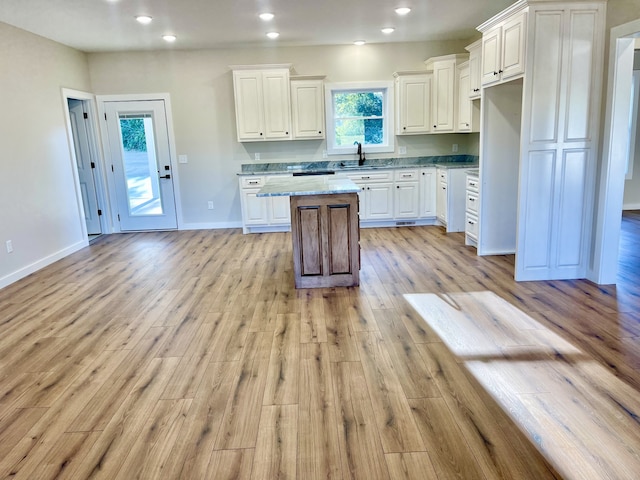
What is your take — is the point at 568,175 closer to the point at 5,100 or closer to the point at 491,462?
the point at 491,462

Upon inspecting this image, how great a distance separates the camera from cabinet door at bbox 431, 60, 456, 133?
6.09m

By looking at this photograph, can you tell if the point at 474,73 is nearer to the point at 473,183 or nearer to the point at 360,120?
the point at 473,183

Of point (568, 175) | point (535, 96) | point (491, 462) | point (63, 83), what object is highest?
point (63, 83)

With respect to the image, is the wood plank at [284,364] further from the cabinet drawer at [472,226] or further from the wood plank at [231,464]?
the cabinet drawer at [472,226]

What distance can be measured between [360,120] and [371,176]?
1.04m

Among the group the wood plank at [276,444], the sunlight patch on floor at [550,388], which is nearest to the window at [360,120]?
the sunlight patch on floor at [550,388]

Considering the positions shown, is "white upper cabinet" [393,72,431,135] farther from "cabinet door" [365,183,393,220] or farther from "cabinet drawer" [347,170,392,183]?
"cabinet door" [365,183,393,220]

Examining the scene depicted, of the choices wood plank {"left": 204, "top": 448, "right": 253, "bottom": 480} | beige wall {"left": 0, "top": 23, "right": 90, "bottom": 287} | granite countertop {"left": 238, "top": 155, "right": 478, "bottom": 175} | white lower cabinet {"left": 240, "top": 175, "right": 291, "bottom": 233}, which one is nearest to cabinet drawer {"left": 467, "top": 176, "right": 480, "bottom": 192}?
granite countertop {"left": 238, "top": 155, "right": 478, "bottom": 175}

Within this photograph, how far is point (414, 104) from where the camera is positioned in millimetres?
6336

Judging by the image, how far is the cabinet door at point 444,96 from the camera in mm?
6086

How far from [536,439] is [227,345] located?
1867mm

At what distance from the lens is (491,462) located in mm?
1730

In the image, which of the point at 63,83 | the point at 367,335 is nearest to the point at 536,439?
the point at 367,335

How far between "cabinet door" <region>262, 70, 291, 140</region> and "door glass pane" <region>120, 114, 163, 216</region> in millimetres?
1850
